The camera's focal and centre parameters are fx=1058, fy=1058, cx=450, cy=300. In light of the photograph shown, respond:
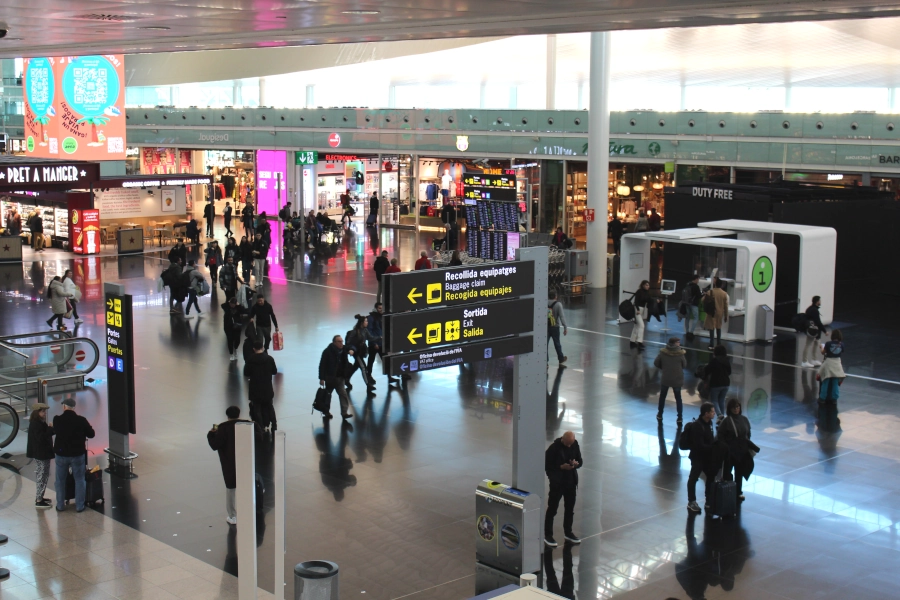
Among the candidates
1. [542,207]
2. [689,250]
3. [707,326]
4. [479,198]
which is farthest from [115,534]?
[542,207]

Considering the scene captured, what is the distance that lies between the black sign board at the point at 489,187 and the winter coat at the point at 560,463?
21066mm

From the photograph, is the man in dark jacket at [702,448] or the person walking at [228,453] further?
the man in dark jacket at [702,448]

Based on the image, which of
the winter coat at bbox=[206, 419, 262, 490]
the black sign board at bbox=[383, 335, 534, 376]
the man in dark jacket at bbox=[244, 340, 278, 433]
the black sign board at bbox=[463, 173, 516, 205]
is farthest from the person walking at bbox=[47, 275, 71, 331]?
the black sign board at bbox=[463, 173, 516, 205]

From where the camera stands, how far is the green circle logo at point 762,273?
72.5 feet

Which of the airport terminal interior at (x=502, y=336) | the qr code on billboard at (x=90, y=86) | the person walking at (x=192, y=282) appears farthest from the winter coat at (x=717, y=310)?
the qr code on billboard at (x=90, y=86)

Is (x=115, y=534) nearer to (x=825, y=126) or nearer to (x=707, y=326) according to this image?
(x=707, y=326)

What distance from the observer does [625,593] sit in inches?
396

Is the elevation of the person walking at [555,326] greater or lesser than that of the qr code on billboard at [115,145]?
lesser

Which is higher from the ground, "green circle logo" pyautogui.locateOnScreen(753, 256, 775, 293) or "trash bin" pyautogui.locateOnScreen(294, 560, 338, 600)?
"green circle logo" pyautogui.locateOnScreen(753, 256, 775, 293)

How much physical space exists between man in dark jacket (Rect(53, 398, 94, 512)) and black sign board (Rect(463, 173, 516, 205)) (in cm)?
2118

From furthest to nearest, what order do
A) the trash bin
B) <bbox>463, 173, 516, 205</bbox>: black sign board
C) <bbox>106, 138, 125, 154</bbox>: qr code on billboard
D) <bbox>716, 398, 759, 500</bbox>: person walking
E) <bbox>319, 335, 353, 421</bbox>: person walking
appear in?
<bbox>106, 138, 125, 154</bbox>: qr code on billboard, <bbox>463, 173, 516, 205</bbox>: black sign board, <bbox>319, 335, 353, 421</bbox>: person walking, <bbox>716, 398, 759, 500</bbox>: person walking, the trash bin

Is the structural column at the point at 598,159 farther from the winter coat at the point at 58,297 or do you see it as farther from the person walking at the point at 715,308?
the winter coat at the point at 58,297

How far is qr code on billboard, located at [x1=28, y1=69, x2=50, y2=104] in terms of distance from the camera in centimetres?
3912

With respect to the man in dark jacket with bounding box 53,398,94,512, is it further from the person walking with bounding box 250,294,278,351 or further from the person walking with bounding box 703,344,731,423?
the person walking with bounding box 703,344,731,423
